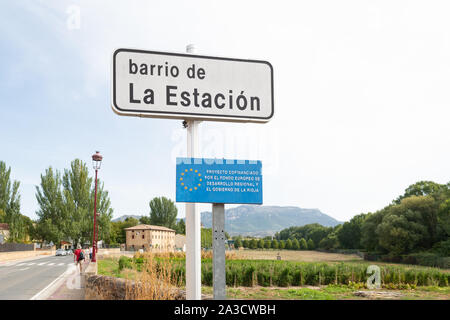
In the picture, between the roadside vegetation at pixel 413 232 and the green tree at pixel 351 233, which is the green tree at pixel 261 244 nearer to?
the green tree at pixel 351 233

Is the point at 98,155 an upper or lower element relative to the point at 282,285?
upper

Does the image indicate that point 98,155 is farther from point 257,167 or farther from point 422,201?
point 422,201

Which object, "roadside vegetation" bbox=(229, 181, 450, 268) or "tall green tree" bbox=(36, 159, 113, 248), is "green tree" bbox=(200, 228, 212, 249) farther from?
"tall green tree" bbox=(36, 159, 113, 248)

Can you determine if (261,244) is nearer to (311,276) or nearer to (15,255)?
(15,255)

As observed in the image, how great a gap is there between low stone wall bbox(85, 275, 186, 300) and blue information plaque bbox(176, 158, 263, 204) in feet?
11.8

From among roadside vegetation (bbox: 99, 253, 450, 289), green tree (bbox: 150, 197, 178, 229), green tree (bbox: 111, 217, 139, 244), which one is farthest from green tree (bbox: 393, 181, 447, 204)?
green tree (bbox: 111, 217, 139, 244)

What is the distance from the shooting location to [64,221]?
54.0 meters

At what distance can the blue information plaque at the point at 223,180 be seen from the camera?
9.00 feet

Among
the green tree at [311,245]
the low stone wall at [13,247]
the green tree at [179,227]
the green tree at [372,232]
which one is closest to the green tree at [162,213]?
the green tree at [179,227]

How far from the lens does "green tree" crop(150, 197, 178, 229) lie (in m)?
81.2

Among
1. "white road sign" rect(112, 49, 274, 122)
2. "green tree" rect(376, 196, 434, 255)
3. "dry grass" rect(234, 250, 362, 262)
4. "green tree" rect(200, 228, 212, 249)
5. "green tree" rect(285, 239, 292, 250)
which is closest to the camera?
"white road sign" rect(112, 49, 274, 122)
